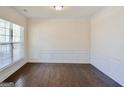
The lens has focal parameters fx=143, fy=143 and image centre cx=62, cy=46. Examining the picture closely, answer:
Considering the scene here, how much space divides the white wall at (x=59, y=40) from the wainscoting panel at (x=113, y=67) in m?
1.93

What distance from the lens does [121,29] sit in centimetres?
379

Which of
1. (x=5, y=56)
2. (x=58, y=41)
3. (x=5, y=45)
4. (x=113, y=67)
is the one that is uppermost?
(x=58, y=41)

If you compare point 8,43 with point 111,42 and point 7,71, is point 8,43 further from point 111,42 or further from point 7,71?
point 111,42

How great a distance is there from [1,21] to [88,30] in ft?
14.1

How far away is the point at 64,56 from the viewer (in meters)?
7.35

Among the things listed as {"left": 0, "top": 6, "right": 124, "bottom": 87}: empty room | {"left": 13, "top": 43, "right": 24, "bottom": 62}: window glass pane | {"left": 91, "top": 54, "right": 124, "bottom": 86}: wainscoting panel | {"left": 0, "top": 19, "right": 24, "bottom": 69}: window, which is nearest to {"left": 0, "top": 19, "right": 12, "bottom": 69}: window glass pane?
{"left": 0, "top": 19, "right": 24, "bottom": 69}: window

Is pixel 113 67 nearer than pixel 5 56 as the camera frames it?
Yes

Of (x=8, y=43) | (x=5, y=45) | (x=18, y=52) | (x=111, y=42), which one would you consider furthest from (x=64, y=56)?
(x=5, y=45)

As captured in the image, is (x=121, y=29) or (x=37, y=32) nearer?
(x=121, y=29)

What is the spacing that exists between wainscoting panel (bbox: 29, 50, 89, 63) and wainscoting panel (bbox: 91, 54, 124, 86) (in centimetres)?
180

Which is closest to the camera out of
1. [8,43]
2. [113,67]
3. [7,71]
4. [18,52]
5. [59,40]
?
[113,67]

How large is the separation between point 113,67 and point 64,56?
334 centimetres
